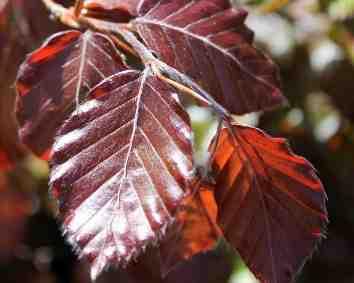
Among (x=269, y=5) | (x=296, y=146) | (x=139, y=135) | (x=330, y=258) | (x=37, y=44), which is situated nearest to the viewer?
(x=139, y=135)

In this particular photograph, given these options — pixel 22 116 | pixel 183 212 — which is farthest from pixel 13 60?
pixel 183 212

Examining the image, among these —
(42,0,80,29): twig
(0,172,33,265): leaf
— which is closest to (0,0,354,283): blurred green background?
(0,172,33,265): leaf

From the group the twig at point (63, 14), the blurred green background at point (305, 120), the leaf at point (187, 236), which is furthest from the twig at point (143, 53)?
the blurred green background at point (305, 120)

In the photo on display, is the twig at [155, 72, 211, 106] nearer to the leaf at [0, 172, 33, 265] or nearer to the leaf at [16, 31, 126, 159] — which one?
the leaf at [16, 31, 126, 159]

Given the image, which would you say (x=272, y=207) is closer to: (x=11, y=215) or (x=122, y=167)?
(x=122, y=167)

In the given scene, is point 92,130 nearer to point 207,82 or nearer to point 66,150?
point 66,150

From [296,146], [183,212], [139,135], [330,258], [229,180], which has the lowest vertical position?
[330,258]

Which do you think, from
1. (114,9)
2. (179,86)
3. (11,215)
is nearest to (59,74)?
(114,9)
